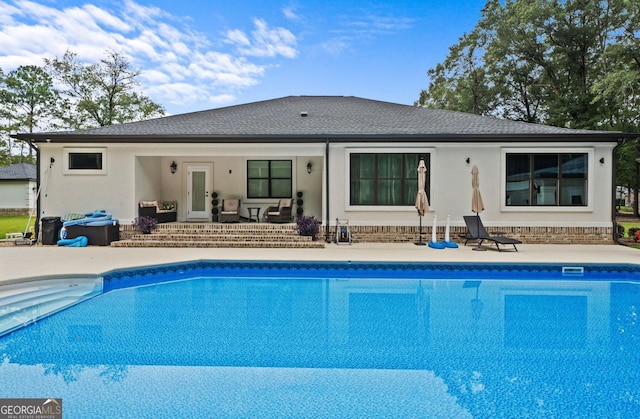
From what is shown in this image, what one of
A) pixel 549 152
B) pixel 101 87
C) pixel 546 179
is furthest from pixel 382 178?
pixel 101 87

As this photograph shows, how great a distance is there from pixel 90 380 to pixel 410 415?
330cm

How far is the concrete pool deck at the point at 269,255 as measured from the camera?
8.09 metres

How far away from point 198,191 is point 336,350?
11.6m

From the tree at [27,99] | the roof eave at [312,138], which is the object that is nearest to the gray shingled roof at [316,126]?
the roof eave at [312,138]

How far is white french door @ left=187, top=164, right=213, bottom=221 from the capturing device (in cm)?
1477

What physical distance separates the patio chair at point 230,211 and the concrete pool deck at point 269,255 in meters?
2.68

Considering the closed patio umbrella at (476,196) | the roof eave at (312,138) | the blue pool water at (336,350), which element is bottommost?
the blue pool water at (336,350)

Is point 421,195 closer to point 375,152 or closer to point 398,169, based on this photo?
point 398,169

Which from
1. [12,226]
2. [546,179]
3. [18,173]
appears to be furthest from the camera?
[18,173]

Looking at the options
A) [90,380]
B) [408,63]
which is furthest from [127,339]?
[408,63]

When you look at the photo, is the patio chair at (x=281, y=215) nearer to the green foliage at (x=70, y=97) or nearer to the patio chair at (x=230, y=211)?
the patio chair at (x=230, y=211)

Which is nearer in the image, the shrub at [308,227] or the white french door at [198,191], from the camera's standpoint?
the shrub at [308,227]

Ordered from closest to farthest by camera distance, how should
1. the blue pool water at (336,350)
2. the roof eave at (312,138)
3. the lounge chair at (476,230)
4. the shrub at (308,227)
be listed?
the blue pool water at (336,350) → the lounge chair at (476,230) → the roof eave at (312,138) → the shrub at (308,227)

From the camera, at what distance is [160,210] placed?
13.2 metres
